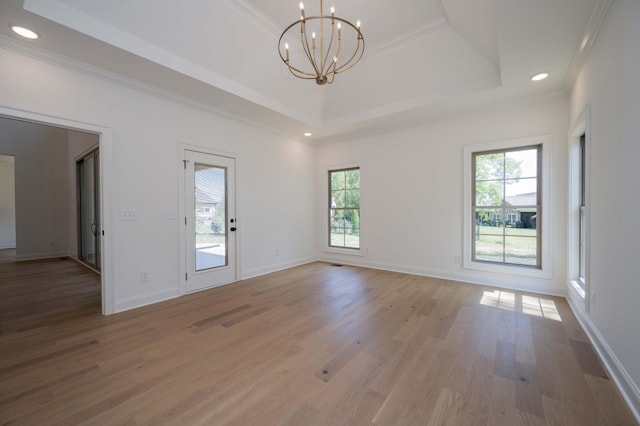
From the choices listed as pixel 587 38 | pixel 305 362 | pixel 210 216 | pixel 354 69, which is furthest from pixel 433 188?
pixel 210 216

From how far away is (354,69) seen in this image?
438 centimetres

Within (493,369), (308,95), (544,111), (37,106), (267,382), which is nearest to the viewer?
(267,382)

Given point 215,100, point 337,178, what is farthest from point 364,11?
point 337,178

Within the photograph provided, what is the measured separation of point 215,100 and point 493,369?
180 inches

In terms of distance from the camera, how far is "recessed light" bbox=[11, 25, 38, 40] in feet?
7.96

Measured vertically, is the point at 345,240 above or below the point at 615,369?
above

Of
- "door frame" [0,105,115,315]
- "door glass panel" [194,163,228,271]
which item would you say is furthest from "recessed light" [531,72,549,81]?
"door frame" [0,105,115,315]

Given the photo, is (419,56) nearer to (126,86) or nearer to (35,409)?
(126,86)

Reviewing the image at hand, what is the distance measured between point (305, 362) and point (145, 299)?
8.36 feet

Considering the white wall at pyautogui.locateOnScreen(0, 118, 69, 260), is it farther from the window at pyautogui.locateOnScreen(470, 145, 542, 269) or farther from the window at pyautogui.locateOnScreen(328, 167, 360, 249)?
the window at pyautogui.locateOnScreen(470, 145, 542, 269)

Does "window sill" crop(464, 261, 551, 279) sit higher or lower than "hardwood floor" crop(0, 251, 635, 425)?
higher

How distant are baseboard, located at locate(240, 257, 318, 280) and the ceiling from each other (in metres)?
2.79

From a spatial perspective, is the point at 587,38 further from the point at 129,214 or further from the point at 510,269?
the point at 129,214

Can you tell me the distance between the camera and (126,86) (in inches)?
131
